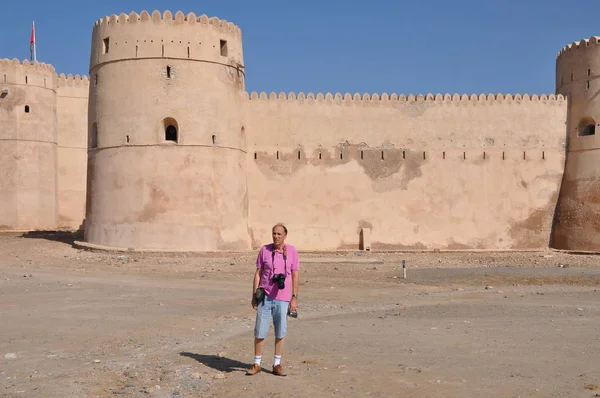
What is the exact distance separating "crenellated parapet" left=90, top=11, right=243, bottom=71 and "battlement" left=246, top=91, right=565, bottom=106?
2.10m

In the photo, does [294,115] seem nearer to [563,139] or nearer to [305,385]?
[563,139]

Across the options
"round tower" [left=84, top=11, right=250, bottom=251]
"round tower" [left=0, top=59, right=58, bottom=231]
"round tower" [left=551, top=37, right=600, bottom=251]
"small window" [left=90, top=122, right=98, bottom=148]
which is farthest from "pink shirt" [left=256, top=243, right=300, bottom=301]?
"round tower" [left=0, top=59, right=58, bottom=231]

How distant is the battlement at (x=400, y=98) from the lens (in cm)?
1744

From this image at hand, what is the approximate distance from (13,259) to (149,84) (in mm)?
4376

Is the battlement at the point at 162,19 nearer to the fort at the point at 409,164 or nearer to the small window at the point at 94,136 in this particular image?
the fort at the point at 409,164

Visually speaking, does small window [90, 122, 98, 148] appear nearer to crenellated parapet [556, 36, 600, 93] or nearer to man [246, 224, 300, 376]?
man [246, 224, 300, 376]

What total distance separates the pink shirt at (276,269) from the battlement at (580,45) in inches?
560

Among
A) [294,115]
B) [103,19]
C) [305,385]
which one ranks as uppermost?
[103,19]

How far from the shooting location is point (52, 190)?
2175 centimetres

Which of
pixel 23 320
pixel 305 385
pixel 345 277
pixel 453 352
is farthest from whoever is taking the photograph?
pixel 345 277

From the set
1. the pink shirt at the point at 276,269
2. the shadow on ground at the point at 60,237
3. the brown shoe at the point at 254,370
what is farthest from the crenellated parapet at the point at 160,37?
the brown shoe at the point at 254,370

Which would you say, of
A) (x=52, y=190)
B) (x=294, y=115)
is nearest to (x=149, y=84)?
(x=294, y=115)

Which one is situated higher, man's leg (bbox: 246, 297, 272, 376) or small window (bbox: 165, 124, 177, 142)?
small window (bbox: 165, 124, 177, 142)

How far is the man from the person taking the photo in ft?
18.6
